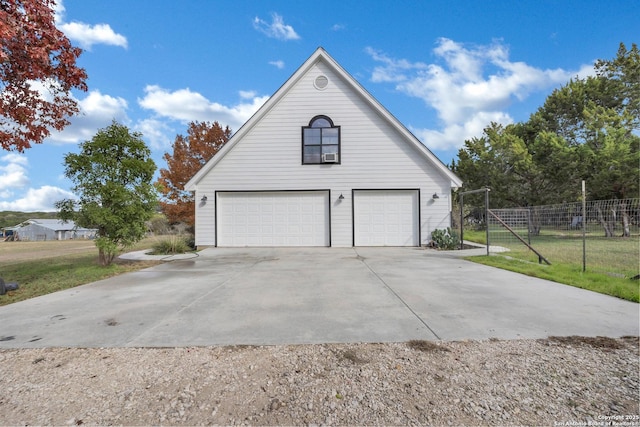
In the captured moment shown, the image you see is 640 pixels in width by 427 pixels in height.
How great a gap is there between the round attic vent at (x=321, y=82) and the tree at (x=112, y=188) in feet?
24.0

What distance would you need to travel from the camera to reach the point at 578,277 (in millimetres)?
5910

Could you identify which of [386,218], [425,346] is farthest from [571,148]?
[425,346]

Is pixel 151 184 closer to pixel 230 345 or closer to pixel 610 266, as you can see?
pixel 230 345

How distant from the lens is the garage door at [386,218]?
488 inches

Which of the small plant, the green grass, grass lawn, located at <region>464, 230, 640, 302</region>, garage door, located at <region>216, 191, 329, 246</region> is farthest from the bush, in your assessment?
the green grass

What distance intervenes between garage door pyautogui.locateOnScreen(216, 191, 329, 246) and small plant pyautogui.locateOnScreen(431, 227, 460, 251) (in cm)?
426

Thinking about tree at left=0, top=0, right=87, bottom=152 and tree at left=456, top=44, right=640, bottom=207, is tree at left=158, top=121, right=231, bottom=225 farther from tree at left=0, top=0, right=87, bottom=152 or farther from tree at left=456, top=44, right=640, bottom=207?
tree at left=456, top=44, right=640, bottom=207

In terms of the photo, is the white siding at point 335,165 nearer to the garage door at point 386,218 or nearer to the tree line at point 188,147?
the garage door at point 386,218

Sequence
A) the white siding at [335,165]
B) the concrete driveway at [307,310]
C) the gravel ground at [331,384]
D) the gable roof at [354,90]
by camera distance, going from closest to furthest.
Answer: the gravel ground at [331,384] < the concrete driveway at [307,310] < the gable roof at [354,90] < the white siding at [335,165]

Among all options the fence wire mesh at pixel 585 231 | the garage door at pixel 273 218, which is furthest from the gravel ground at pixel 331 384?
the garage door at pixel 273 218

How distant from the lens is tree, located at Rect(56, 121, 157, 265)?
285 inches

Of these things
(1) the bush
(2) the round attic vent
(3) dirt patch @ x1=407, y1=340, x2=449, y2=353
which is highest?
(2) the round attic vent

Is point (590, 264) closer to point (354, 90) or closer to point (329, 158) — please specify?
point (329, 158)

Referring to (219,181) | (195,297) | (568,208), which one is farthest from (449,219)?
(195,297)
